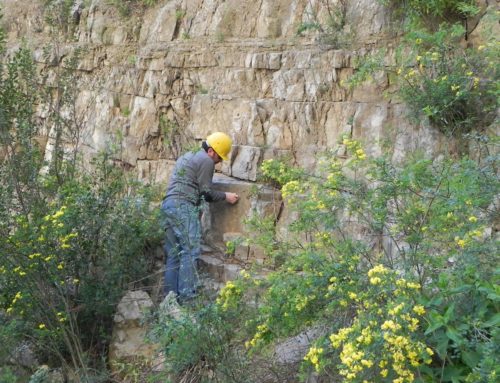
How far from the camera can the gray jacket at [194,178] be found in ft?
22.6

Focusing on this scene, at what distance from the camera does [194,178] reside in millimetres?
6973

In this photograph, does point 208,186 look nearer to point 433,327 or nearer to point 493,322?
point 433,327

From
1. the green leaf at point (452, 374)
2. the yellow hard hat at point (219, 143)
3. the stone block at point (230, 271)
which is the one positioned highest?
the yellow hard hat at point (219, 143)

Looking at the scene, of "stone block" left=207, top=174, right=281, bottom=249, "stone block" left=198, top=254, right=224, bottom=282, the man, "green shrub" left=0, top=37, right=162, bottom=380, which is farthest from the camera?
"stone block" left=207, top=174, right=281, bottom=249

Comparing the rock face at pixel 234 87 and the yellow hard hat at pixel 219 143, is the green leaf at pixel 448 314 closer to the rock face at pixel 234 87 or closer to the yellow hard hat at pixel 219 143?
the rock face at pixel 234 87

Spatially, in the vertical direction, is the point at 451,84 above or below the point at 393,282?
above

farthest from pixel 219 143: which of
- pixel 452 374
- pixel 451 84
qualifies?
pixel 452 374

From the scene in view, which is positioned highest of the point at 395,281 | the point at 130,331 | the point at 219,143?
the point at 219,143

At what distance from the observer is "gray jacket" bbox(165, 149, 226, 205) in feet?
22.6

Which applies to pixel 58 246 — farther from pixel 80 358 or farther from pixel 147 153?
pixel 147 153

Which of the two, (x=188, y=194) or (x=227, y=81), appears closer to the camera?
(x=188, y=194)

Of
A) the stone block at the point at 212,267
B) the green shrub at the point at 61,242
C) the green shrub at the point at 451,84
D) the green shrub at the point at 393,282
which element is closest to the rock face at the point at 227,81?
the green shrub at the point at 451,84

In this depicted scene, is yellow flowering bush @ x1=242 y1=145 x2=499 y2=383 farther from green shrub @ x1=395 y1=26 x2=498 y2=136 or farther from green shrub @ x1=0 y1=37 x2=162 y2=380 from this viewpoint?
green shrub @ x1=0 y1=37 x2=162 y2=380

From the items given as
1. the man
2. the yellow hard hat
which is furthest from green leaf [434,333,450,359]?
the yellow hard hat
